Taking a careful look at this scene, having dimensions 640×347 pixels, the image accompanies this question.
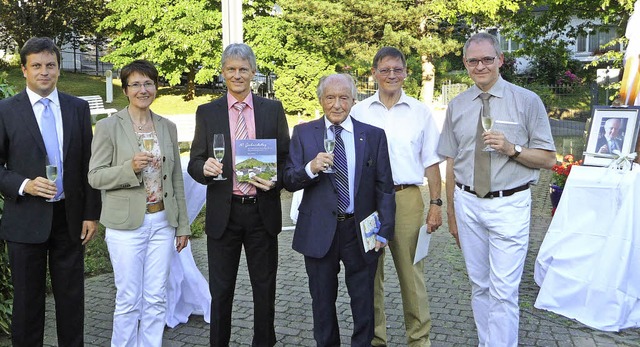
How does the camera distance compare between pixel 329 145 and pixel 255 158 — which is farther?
pixel 255 158

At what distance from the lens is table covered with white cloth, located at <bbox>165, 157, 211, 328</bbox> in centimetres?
561

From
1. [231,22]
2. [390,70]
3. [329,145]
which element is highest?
[231,22]

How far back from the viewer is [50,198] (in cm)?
401

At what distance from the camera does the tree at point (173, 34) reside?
29.9 m

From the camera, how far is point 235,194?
4.38 meters

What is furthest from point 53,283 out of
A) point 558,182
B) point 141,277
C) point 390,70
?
point 558,182

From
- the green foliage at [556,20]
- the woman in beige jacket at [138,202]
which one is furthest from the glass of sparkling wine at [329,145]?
the green foliage at [556,20]

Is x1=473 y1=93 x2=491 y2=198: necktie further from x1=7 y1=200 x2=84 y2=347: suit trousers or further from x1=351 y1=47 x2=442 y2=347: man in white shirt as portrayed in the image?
x1=7 y1=200 x2=84 y2=347: suit trousers

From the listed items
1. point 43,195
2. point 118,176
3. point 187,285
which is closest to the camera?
point 43,195

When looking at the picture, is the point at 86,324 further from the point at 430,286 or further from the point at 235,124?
the point at 430,286

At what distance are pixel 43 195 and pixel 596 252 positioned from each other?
4.94 meters

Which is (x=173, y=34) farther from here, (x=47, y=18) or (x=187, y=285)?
(x=187, y=285)

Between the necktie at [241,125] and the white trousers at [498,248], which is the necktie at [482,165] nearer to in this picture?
the white trousers at [498,248]

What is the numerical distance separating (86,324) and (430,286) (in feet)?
11.8
